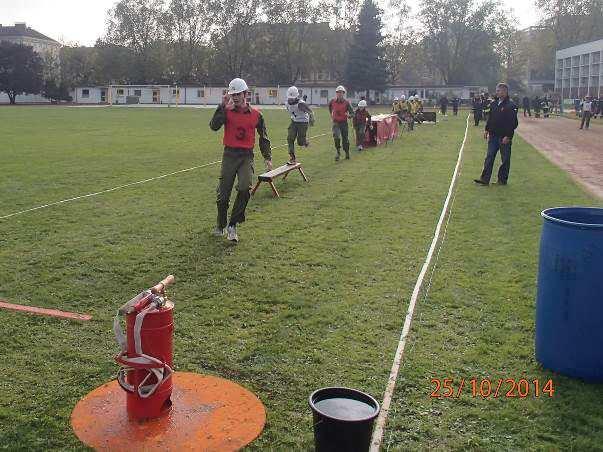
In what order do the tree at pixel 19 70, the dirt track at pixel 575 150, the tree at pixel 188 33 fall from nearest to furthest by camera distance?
1. the dirt track at pixel 575 150
2. the tree at pixel 19 70
3. the tree at pixel 188 33

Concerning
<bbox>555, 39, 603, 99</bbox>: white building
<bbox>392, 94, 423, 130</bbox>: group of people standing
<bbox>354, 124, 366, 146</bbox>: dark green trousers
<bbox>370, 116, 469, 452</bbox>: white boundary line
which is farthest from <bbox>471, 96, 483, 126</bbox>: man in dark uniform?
<bbox>555, 39, 603, 99</bbox>: white building

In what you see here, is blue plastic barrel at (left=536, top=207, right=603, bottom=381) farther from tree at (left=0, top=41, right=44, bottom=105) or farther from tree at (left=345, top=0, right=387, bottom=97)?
tree at (left=0, top=41, right=44, bottom=105)

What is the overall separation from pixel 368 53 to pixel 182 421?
74.4 m

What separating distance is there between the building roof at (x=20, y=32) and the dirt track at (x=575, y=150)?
386 ft

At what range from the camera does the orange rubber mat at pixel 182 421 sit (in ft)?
12.6

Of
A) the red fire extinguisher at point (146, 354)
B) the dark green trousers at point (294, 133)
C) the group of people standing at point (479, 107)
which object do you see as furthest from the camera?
the group of people standing at point (479, 107)

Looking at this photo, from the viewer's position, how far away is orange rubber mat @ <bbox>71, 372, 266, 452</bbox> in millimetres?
3836

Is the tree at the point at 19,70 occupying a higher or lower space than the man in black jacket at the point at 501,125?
higher

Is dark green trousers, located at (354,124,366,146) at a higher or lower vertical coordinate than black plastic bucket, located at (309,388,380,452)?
higher

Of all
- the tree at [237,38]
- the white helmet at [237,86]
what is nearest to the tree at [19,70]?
the tree at [237,38]

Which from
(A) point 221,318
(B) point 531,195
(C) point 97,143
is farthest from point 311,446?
(C) point 97,143

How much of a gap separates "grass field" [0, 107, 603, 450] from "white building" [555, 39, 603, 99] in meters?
69.5
